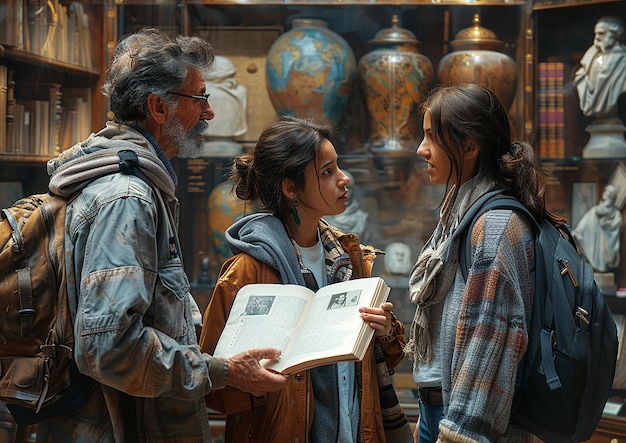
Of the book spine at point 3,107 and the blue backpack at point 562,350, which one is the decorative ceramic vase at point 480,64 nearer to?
the book spine at point 3,107

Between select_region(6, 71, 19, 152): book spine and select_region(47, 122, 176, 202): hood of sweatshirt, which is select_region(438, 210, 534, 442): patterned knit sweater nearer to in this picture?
select_region(47, 122, 176, 202): hood of sweatshirt

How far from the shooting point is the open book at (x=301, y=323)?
6.22ft

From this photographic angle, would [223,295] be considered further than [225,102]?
No

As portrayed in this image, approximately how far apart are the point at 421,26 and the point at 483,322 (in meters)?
2.72

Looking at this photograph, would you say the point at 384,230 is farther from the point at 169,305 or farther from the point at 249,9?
the point at 169,305

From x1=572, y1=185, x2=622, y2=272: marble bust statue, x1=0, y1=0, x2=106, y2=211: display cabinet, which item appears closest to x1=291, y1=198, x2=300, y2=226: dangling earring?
x1=0, y1=0, x2=106, y2=211: display cabinet

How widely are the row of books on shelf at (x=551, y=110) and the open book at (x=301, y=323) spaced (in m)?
2.40

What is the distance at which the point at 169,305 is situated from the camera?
1850 mm

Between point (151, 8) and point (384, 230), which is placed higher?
point (151, 8)

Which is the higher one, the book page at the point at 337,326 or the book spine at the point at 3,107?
the book spine at the point at 3,107

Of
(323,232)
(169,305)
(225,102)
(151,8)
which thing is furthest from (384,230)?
(169,305)

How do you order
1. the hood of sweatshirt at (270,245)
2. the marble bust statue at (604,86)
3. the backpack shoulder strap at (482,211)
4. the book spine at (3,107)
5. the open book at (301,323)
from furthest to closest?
the marble bust statue at (604,86)
the book spine at (3,107)
the hood of sweatshirt at (270,245)
the backpack shoulder strap at (482,211)
the open book at (301,323)

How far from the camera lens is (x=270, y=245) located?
2.22 meters

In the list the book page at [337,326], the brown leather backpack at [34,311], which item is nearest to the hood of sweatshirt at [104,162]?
the brown leather backpack at [34,311]
